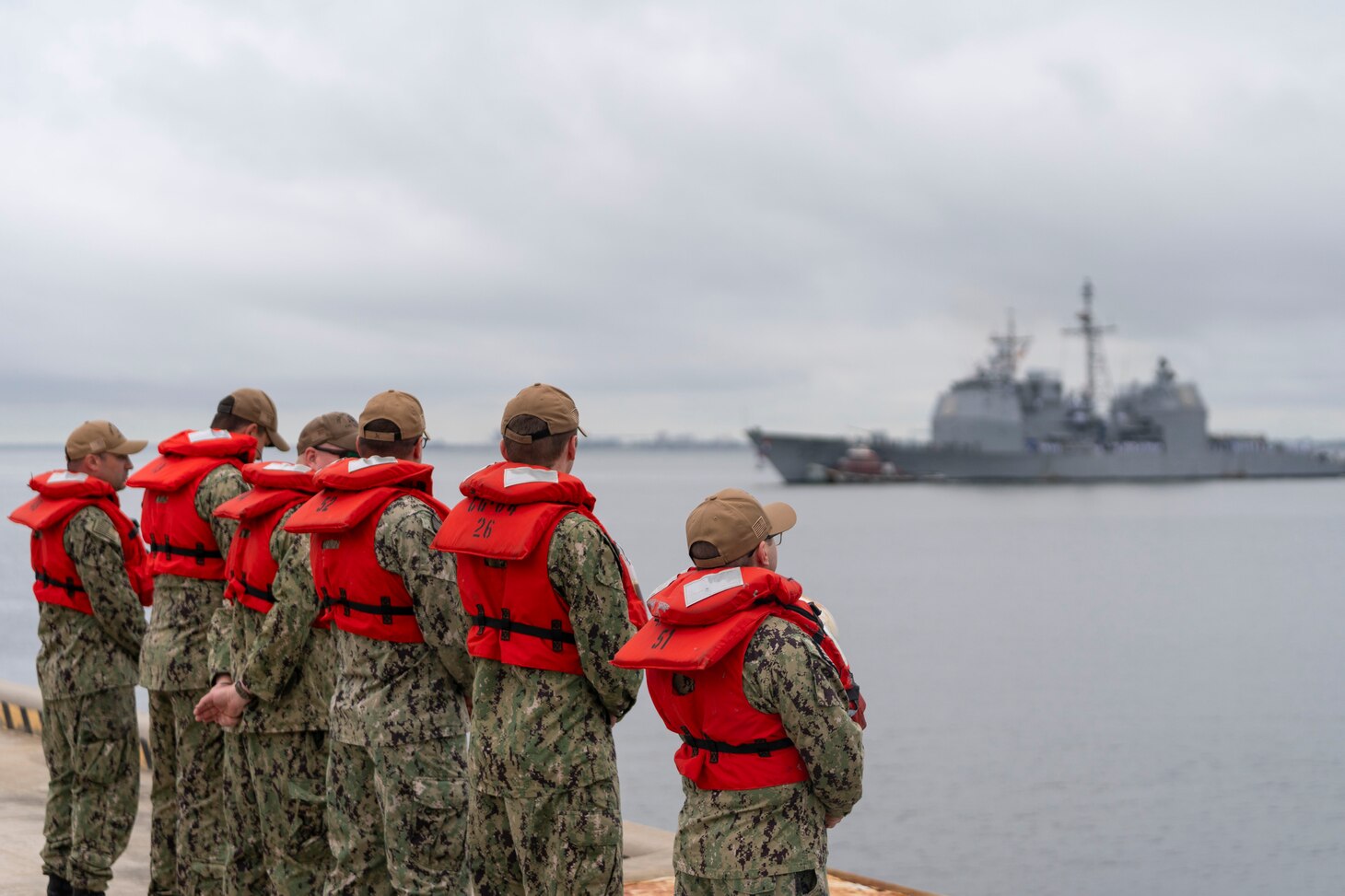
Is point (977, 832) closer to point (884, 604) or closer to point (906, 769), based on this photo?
point (906, 769)

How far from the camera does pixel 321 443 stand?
4.71 meters

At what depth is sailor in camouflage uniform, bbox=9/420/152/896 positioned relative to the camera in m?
5.48

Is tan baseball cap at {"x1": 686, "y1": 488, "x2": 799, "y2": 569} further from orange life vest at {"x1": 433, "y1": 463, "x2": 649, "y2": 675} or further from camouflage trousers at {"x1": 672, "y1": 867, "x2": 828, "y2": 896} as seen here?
camouflage trousers at {"x1": 672, "y1": 867, "x2": 828, "y2": 896}

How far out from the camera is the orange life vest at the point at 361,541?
4082mm

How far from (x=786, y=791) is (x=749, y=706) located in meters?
0.24

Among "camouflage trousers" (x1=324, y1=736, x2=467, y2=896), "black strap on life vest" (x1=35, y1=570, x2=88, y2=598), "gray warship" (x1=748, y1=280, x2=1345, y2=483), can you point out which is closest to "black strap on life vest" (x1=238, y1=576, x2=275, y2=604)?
"camouflage trousers" (x1=324, y1=736, x2=467, y2=896)

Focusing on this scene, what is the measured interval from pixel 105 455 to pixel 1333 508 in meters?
102

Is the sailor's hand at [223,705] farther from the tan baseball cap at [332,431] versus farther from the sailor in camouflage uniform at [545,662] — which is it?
the sailor in camouflage uniform at [545,662]

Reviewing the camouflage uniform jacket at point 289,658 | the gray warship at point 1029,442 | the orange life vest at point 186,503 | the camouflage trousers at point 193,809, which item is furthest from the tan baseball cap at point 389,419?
the gray warship at point 1029,442

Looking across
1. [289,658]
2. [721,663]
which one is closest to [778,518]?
[721,663]

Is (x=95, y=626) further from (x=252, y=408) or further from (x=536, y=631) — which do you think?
(x=536, y=631)

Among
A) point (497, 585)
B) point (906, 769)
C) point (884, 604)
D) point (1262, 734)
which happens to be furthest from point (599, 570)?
point (884, 604)

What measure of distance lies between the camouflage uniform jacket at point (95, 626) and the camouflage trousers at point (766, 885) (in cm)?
312

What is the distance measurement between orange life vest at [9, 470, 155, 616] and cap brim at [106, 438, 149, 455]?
0.15 m
